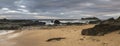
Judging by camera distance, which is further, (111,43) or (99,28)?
(99,28)

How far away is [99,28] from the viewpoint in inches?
601

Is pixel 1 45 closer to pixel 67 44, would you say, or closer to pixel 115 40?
pixel 67 44

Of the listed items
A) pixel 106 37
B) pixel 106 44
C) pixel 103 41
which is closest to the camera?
pixel 106 44

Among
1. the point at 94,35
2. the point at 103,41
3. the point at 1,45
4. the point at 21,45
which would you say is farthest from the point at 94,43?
the point at 1,45

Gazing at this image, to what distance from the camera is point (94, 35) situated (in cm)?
1490

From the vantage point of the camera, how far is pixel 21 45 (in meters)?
15.2

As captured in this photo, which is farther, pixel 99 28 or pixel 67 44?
pixel 99 28

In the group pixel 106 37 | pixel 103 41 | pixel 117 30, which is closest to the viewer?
pixel 103 41

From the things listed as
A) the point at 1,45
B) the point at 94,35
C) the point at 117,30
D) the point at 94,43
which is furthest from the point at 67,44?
the point at 1,45

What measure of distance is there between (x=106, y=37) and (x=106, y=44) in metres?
1.71

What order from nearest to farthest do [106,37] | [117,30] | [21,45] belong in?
[106,37]
[117,30]
[21,45]

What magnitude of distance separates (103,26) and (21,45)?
5850mm

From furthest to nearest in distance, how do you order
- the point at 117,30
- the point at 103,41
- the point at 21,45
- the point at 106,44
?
the point at 21,45, the point at 117,30, the point at 103,41, the point at 106,44

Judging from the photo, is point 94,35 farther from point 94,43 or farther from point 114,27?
point 94,43
